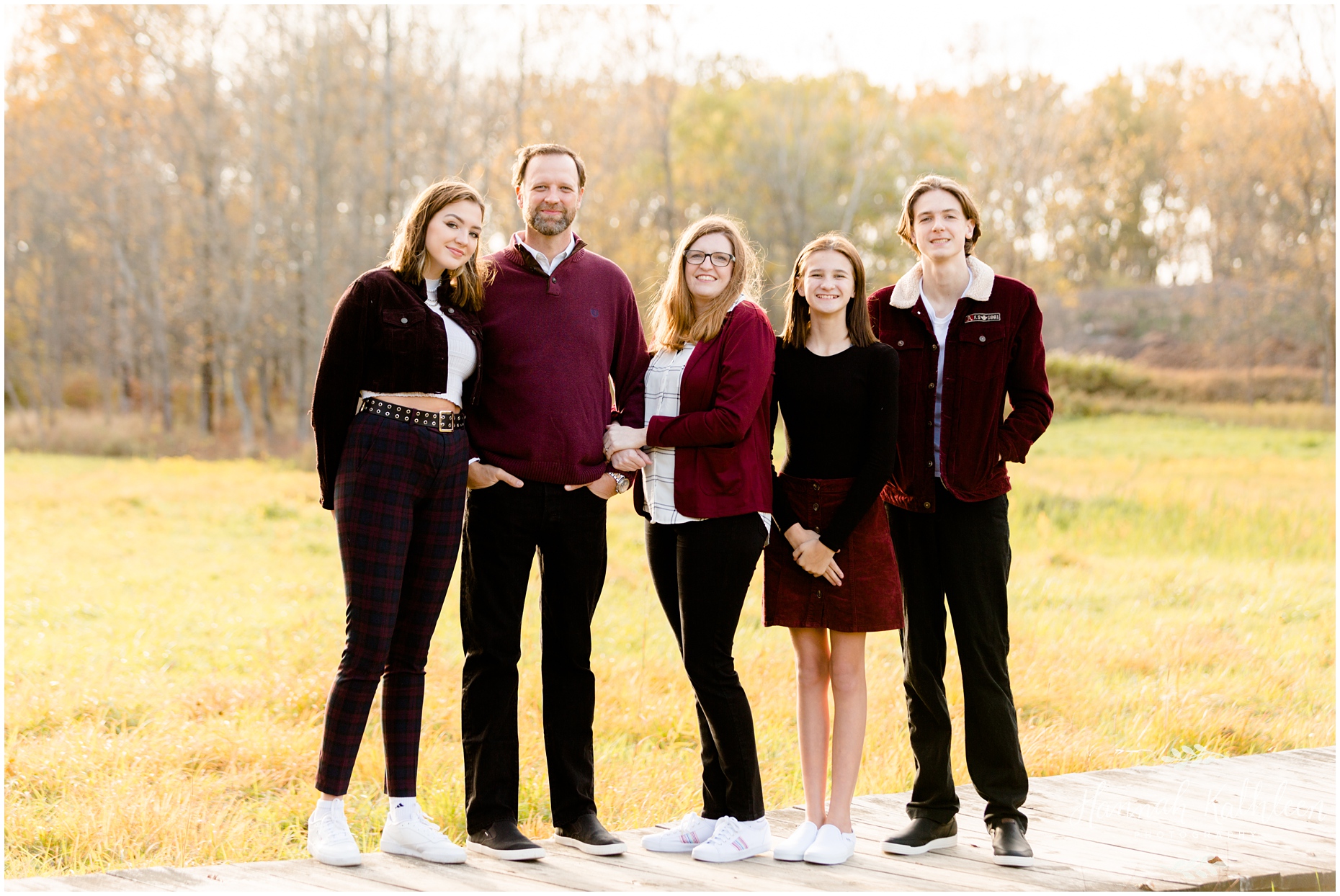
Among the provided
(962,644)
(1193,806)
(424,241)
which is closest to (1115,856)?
(1193,806)

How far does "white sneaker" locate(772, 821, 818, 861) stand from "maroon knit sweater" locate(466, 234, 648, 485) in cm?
129

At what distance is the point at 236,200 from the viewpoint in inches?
1139

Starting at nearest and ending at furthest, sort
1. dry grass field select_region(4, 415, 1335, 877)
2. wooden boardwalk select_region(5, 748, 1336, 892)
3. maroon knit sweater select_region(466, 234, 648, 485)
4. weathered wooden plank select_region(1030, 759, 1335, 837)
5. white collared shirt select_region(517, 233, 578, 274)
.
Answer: wooden boardwalk select_region(5, 748, 1336, 892) → maroon knit sweater select_region(466, 234, 648, 485) → white collared shirt select_region(517, 233, 578, 274) → weathered wooden plank select_region(1030, 759, 1335, 837) → dry grass field select_region(4, 415, 1335, 877)

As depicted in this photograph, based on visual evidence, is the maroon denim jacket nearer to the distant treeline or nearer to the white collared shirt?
the white collared shirt

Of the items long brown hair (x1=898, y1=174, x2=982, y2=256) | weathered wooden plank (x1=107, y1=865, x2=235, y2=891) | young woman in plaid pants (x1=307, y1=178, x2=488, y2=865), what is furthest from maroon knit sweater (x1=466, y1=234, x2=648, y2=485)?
weathered wooden plank (x1=107, y1=865, x2=235, y2=891)

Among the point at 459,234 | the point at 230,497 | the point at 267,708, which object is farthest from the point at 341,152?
the point at 459,234

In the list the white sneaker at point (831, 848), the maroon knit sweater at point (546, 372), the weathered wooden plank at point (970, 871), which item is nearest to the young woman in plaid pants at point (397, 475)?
the maroon knit sweater at point (546, 372)

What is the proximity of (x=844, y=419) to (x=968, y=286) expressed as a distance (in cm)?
62

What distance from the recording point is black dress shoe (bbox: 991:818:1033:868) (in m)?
3.45

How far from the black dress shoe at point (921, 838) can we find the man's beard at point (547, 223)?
226 cm

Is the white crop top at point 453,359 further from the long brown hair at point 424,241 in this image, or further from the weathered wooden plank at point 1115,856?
the weathered wooden plank at point 1115,856

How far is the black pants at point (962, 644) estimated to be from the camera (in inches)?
140

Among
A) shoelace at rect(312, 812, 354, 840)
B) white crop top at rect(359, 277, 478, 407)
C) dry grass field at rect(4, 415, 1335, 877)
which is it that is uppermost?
white crop top at rect(359, 277, 478, 407)

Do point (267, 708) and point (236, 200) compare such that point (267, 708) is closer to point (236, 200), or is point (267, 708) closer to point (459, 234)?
point (459, 234)
